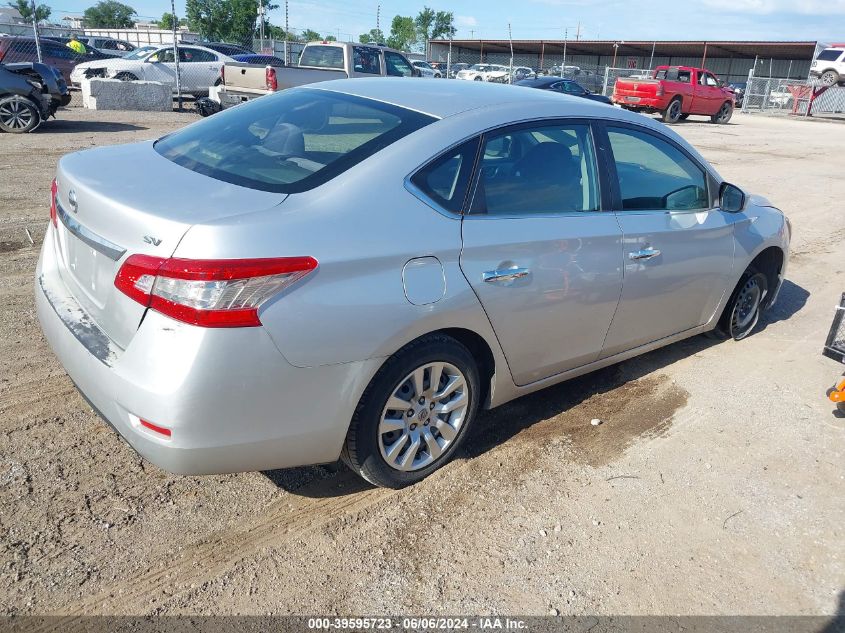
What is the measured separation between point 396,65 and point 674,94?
12.5m

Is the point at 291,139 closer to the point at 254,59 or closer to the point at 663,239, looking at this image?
the point at 663,239

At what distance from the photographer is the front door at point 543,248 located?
10.0 ft

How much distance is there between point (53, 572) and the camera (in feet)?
8.27

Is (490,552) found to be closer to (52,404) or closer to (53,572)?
(53,572)

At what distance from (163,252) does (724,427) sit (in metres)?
3.11

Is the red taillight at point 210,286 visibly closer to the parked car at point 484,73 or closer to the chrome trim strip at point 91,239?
the chrome trim strip at point 91,239

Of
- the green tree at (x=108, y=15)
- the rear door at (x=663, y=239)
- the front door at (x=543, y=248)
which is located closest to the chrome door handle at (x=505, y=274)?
the front door at (x=543, y=248)

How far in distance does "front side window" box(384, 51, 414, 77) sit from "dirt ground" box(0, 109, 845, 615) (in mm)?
13083

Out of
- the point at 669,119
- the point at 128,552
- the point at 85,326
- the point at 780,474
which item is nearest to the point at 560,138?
the point at 780,474

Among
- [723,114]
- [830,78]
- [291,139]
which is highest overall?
[291,139]

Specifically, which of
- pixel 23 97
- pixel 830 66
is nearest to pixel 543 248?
pixel 23 97

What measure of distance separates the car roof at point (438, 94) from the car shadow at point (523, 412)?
64.6 inches

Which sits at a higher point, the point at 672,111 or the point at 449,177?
the point at 449,177

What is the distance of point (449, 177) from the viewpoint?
9.86 ft
